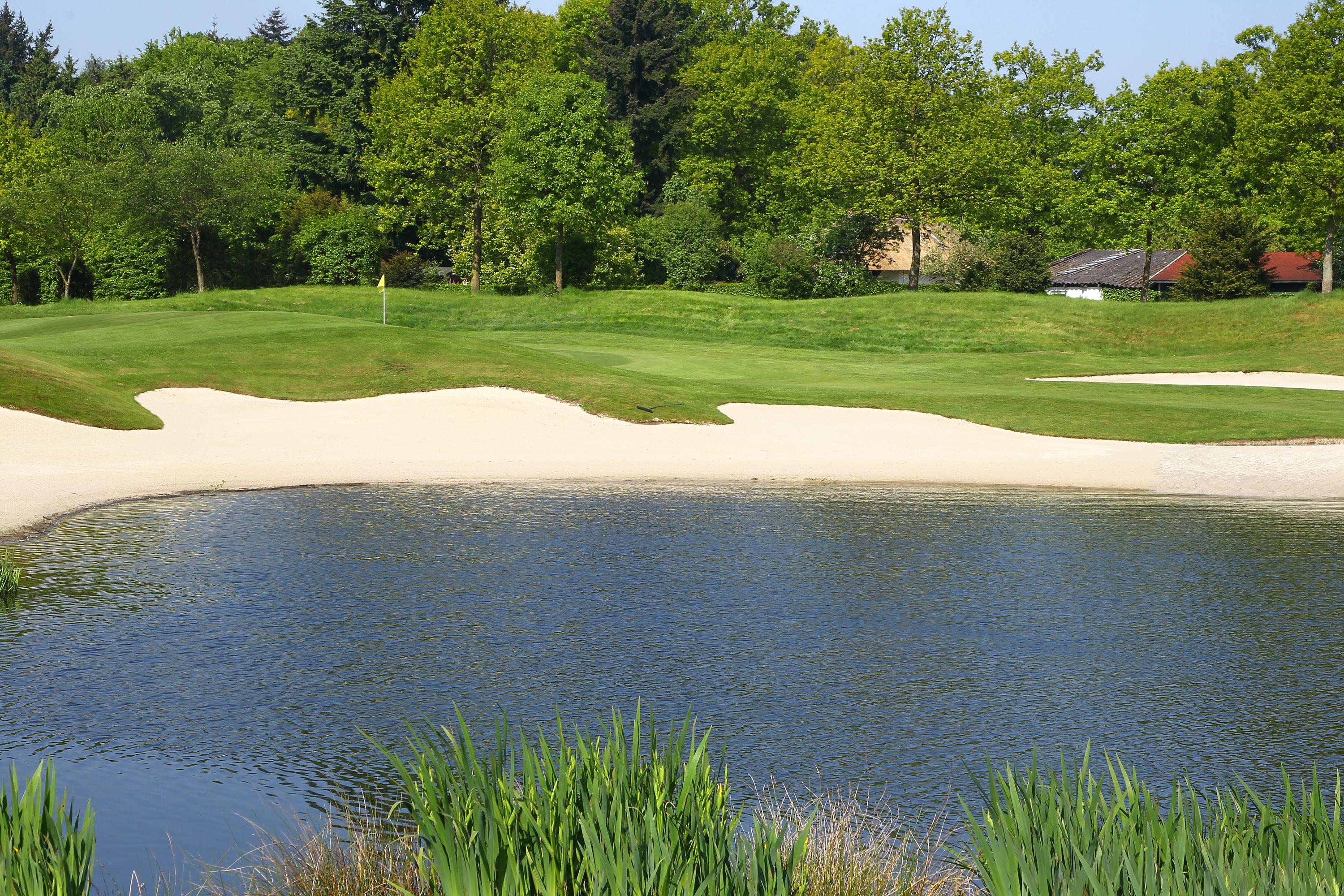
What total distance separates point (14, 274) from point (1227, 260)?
195 ft

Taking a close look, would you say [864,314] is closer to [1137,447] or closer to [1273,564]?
[1137,447]

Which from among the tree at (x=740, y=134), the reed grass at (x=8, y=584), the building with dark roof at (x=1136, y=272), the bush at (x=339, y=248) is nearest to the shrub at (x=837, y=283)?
the tree at (x=740, y=134)

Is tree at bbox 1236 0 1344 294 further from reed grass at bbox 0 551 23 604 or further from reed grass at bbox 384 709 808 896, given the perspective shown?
reed grass at bbox 384 709 808 896

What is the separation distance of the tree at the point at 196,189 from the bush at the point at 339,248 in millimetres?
4160

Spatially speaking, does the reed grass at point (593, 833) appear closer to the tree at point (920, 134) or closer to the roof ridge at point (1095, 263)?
the tree at point (920, 134)

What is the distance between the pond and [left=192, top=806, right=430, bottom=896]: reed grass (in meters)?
0.28

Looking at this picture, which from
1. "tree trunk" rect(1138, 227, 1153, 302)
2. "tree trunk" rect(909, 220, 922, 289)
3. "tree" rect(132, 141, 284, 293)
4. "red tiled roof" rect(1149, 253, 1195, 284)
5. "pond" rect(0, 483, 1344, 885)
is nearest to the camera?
"pond" rect(0, 483, 1344, 885)

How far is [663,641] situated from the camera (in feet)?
35.7

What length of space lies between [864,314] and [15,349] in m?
32.9

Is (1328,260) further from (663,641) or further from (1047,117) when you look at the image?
(663,641)

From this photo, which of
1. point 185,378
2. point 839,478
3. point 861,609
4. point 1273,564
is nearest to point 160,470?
point 185,378

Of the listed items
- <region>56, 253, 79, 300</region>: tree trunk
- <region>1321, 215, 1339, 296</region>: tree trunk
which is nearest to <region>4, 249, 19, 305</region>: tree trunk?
<region>56, 253, 79, 300</region>: tree trunk

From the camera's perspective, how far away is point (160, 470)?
65.4ft

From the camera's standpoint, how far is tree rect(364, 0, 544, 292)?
62.8 meters
